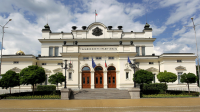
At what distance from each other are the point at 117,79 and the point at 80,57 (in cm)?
791

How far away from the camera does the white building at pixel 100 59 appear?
27.6m

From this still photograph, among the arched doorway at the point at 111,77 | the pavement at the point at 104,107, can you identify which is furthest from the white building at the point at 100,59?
the pavement at the point at 104,107

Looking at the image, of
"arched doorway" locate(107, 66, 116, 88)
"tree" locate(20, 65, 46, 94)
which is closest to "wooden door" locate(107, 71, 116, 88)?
"arched doorway" locate(107, 66, 116, 88)

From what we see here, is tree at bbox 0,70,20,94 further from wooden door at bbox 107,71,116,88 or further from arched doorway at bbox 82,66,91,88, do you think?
wooden door at bbox 107,71,116,88

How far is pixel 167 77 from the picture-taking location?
77.2 ft

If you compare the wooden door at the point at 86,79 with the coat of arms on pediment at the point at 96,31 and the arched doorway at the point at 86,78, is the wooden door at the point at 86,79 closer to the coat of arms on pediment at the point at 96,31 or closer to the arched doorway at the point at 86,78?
the arched doorway at the point at 86,78

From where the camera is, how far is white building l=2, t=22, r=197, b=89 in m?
27.6

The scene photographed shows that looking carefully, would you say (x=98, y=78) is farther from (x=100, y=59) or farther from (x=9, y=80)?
(x=9, y=80)

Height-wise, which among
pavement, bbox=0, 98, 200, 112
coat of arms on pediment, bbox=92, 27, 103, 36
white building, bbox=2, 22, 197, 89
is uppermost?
coat of arms on pediment, bbox=92, 27, 103, 36

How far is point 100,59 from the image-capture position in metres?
28.2

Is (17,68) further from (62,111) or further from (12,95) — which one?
(62,111)

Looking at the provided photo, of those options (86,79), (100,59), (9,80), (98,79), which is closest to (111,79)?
(98,79)

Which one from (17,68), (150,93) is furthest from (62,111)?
(17,68)

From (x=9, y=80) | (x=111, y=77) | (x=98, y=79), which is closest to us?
(x=9, y=80)
